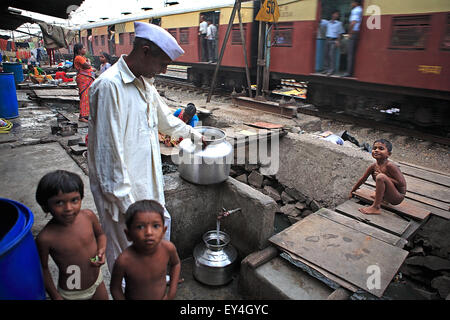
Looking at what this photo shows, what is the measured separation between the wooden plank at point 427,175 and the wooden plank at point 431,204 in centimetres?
67

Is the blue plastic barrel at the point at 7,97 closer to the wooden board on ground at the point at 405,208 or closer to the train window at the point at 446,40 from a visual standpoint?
the wooden board on ground at the point at 405,208

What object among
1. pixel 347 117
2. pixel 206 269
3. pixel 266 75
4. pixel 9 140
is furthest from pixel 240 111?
pixel 206 269

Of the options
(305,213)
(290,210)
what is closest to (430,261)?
(305,213)

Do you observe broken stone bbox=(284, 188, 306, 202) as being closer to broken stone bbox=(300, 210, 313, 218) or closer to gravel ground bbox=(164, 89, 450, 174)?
broken stone bbox=(300, 210, 313, 218)

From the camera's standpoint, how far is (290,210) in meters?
4.91

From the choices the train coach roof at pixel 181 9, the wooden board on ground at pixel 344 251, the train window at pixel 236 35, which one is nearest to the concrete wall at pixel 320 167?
the wooden board on ground at pixel 344 251

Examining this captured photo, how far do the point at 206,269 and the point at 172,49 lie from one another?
1983 mm

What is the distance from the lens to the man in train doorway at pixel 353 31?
7.70 metres

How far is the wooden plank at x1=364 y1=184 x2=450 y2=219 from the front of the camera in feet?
11.4

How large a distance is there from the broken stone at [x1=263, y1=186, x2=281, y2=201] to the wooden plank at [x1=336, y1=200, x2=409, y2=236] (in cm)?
173

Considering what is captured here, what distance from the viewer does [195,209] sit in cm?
323

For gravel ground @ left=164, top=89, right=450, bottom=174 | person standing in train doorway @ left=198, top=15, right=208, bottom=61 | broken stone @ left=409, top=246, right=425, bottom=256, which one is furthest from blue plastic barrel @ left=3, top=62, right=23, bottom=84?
broken stone @ left=409, top=246, right=425, bottom=256

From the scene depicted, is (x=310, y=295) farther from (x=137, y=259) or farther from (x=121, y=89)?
(x=121, y=89)

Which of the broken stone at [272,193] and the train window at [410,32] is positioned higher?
the train window at [410,32]
